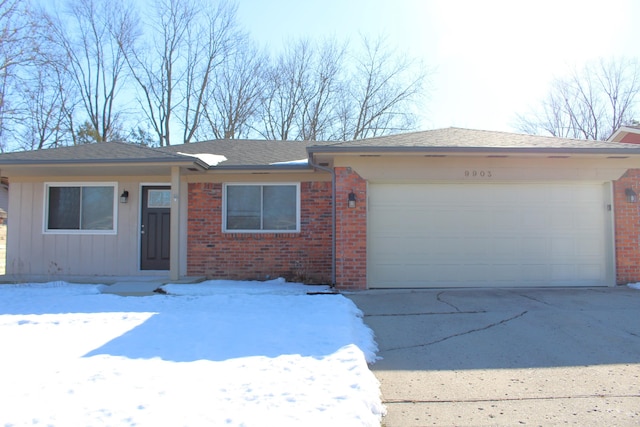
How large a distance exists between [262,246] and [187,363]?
551 centimetres

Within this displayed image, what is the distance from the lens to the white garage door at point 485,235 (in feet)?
27.1

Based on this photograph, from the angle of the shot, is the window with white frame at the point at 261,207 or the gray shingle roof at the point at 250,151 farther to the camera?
the gray shingle roof at the point at 250,151

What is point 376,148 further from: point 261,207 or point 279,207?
point 261,207

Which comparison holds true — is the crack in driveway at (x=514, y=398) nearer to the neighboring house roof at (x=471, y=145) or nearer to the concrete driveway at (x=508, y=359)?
the concrete driveway at (x=508, y=359)

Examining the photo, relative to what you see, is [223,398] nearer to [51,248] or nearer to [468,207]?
[468,207]

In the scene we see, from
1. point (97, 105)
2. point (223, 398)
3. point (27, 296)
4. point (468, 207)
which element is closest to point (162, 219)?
point (27, 296)

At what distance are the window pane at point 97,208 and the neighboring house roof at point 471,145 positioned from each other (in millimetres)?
5186

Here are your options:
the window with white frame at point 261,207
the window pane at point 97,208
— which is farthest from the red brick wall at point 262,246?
the window pane at point 97,208

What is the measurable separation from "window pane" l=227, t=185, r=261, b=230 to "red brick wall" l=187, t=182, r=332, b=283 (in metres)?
0.20

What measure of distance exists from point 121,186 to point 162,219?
46.5 inches

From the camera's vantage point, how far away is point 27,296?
24.5 feet

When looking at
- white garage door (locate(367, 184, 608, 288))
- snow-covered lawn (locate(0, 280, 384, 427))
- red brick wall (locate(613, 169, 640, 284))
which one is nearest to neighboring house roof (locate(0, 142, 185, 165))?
snow-covered lawn (locate(0, 280, 384, 427))

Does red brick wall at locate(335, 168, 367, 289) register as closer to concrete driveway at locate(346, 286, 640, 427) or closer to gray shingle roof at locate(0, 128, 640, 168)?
gray shingle roof at locate(0, 128, 640, 168)

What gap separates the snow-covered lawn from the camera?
2996mm
